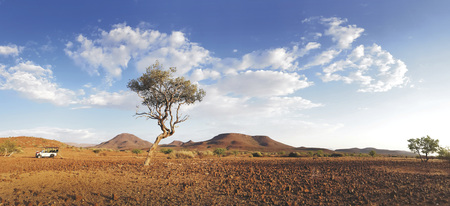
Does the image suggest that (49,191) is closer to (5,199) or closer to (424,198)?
(5,199)

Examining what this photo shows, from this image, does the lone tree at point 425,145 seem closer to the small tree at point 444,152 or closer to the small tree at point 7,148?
the small tree at point 444,152

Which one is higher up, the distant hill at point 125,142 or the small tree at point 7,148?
the small tree at point 7,148

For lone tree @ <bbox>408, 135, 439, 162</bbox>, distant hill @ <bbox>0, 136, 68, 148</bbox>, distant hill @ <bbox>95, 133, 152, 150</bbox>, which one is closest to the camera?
lone tree @ <bbox>408, 135, 439, 162</bbox>

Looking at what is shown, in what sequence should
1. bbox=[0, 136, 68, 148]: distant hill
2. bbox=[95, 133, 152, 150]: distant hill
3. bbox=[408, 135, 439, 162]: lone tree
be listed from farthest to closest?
bbox=[95, 133, 152, 150]: distant hill → bbox=[0, 136, 68, 148]: distant hill → bbox=[408, 135, 439, 162]: lone tree

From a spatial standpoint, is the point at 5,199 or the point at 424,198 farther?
the point at 5,199

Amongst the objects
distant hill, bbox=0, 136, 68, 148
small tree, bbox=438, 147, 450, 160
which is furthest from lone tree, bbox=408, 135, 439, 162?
distant hill, bbox=0, 136, 68, 148

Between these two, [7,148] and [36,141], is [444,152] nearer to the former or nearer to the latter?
[7,148]

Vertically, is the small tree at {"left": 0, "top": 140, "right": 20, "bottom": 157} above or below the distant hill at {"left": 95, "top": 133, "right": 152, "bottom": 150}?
above

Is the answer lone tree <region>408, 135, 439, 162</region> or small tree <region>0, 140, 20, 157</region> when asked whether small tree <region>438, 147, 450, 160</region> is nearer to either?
lone tree <region>408, 135, 439, 162</region>

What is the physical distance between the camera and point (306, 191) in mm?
7652

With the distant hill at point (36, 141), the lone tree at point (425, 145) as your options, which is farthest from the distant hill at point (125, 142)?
the lone tree at point (425, 145)

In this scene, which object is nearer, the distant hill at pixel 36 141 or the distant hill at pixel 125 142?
the distant hill at pixel 36 141

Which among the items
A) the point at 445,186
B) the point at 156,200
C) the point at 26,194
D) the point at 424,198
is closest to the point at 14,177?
the point at 26,194

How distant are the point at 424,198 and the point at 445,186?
2992 millimetres
